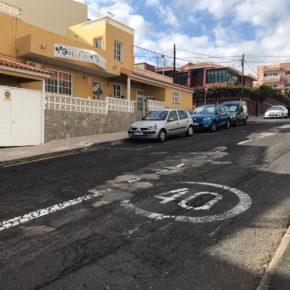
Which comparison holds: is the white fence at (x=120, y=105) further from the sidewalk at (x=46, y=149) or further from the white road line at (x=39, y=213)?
the white road line at (x=39, y=213)

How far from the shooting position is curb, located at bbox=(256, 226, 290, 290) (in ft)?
13.4

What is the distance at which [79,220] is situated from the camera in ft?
20.6

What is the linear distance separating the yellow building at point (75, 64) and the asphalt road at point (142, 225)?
9145mm

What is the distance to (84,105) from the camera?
21281 mm

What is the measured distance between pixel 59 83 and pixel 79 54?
2.30 m

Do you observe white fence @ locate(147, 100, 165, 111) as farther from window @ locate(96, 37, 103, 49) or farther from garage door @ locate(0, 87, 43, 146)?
garage door @ locate(0, 87, 43, 146)

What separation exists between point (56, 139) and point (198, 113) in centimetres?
935

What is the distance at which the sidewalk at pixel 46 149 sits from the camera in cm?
1362

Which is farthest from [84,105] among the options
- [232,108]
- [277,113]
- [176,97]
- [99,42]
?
[277,113]

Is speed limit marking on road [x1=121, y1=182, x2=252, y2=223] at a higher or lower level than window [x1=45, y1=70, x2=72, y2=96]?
lower

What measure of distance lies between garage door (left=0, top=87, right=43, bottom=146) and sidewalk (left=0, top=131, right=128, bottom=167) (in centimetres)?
53

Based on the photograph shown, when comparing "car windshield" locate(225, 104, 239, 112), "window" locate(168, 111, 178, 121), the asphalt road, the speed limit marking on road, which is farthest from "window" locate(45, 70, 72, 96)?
the speed limit marking on road

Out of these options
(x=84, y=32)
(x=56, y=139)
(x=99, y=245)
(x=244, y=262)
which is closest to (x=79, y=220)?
(x=99, y=245)

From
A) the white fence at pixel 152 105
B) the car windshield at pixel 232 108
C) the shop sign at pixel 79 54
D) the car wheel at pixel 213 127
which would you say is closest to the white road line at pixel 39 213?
the shop sign at pixel 79 54
